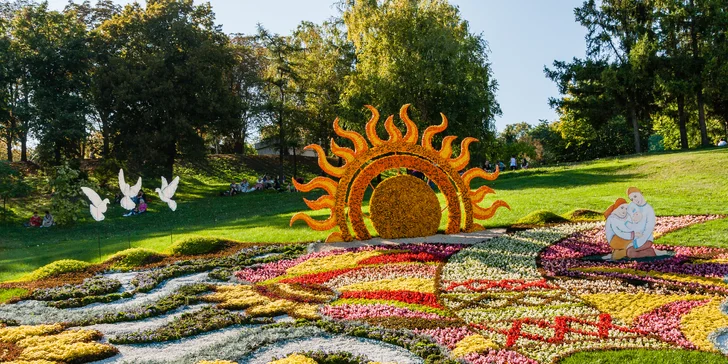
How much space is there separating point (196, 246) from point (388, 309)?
887 cm

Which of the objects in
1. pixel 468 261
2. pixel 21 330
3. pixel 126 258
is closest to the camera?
pixel 21 330

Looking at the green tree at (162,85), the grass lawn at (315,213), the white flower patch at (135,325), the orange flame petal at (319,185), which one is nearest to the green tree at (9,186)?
the grass lawn at (315,213)

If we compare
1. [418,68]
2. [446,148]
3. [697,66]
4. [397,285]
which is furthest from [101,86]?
[697,66]

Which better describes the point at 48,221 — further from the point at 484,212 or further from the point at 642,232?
the point at 642,232

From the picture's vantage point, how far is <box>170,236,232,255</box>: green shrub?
16.7 m

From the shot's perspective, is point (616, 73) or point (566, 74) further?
point (566, 74)

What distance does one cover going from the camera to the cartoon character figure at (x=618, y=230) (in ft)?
41.8

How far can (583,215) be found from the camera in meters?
19.6

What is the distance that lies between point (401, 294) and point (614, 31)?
130 ft

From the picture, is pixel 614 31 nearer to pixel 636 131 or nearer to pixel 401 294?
pixel 636 131

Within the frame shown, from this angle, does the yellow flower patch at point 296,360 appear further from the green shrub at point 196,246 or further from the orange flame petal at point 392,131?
the green shrub at point 196,246

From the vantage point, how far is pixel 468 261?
43.8 feet

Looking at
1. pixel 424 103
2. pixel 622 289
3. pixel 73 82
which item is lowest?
pixel 622 289

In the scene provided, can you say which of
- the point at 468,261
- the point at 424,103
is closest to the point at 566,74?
the point at 424,103
